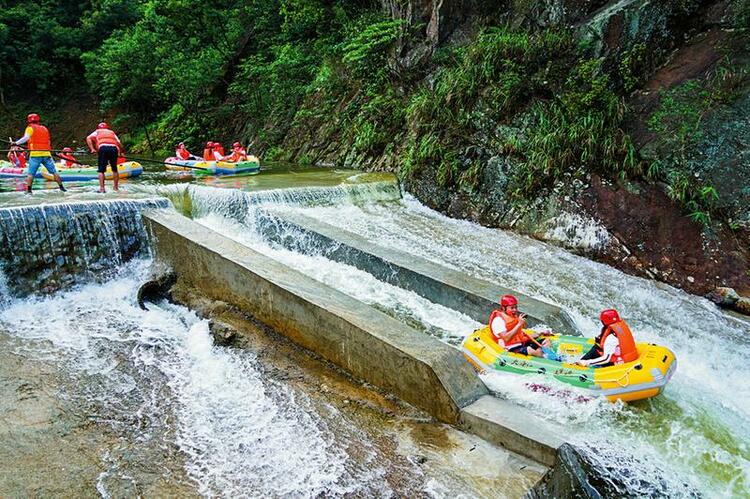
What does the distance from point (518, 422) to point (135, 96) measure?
21282 millimetres

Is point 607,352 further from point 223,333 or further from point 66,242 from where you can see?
point 66,242

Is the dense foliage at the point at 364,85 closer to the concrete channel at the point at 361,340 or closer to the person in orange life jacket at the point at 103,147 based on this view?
the concrete channel at the point at 361,340

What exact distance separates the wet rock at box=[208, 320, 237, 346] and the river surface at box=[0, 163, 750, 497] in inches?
6.1

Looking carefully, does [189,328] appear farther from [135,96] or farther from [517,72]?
[135,96]

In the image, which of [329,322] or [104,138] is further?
[104,138]

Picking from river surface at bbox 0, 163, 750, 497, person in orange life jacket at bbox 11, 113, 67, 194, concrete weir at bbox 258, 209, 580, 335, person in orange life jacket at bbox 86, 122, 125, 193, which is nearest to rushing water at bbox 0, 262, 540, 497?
river surface at bbox 0, 163, 750, 497

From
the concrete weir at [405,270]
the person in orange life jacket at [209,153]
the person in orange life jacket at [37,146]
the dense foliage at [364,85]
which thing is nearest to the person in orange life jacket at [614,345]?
the concrete weir at [405,270]

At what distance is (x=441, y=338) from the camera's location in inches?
238

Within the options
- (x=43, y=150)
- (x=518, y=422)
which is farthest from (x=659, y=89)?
(x=43, y=150)

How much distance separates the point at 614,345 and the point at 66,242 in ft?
24.8

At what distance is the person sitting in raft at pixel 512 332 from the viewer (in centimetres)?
511

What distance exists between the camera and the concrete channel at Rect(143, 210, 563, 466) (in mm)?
4176

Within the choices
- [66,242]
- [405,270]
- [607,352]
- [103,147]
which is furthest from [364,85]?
[607,352]

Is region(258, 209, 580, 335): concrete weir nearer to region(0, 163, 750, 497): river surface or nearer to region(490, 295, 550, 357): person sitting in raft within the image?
region(0, 163, 750, 497): river surface
